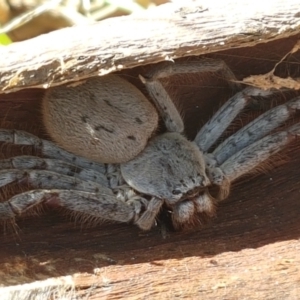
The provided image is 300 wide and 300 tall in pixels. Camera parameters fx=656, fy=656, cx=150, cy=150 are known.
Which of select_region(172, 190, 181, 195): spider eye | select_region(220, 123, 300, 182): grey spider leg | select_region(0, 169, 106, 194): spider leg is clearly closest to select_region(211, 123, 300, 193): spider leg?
select_region(220, 123, 300, 182): grey spider leg

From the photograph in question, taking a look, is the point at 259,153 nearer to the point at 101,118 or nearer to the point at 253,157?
the point at 253,157

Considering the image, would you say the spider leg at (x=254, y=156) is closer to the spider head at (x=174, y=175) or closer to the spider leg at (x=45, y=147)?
the spider head at (x=174, y=175)

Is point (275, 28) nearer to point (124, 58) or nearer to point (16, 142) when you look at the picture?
point (124, 58)

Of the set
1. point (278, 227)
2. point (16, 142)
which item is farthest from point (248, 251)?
point (16, 142)

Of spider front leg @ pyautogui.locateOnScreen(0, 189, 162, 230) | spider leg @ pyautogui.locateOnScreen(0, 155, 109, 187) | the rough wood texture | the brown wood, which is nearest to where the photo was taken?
the rough wood texture

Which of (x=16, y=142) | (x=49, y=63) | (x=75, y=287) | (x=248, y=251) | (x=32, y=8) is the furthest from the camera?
(x=32, y=8)

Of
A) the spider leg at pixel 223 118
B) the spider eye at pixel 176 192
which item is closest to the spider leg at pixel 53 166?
the spider eye at pixel 176 192

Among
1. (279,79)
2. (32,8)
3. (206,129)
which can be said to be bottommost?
(206,129)

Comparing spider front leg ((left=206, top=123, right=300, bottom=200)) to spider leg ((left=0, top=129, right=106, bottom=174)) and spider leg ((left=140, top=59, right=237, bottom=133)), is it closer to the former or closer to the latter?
spider leg ((left=140, top=59, right=237, bottom=133))
